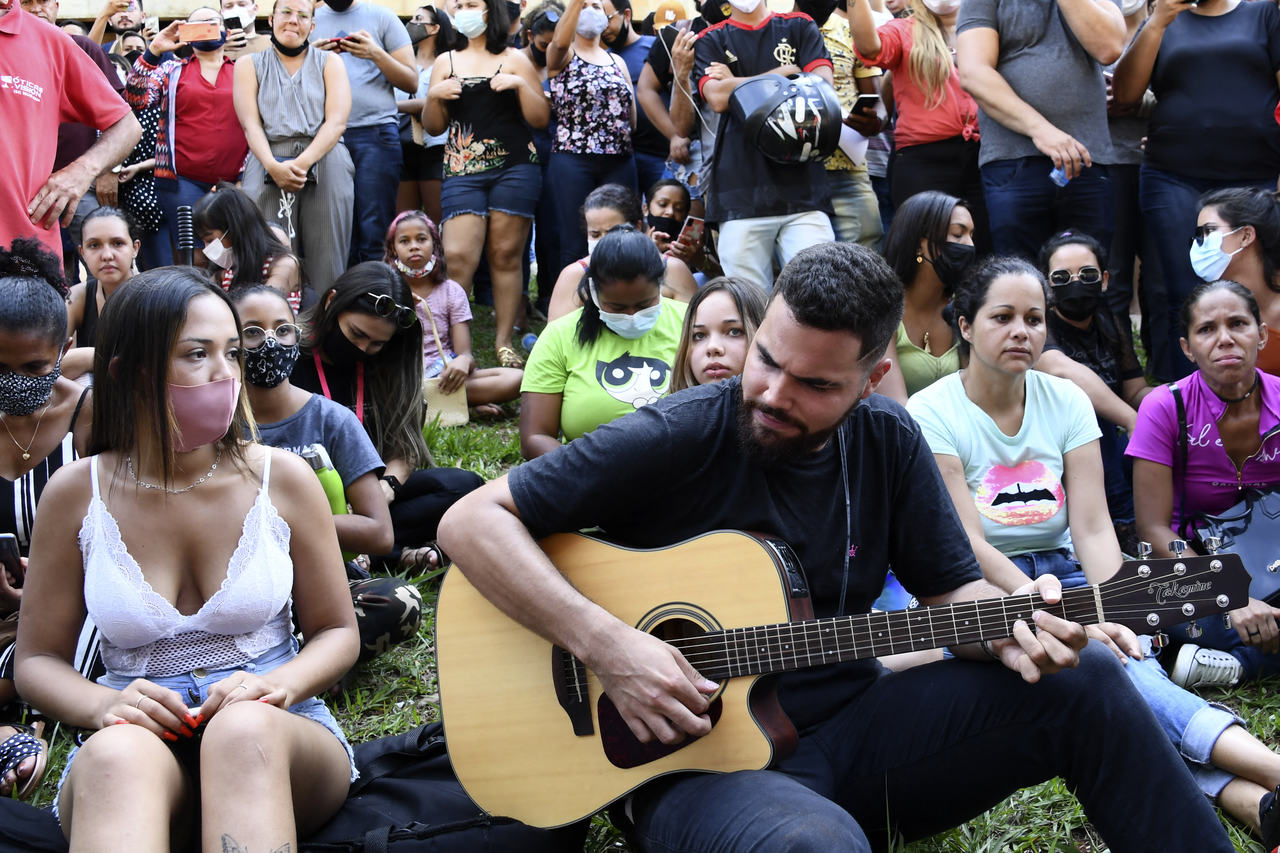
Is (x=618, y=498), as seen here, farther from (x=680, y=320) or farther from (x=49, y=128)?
(x=49, y=128)

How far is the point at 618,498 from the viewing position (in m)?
2.58

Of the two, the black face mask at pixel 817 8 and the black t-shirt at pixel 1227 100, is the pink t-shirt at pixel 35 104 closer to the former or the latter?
the black face mask at pixel 817 8

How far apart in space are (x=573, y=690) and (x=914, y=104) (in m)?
4.64

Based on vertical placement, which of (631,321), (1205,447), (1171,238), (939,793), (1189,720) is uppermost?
(1171,238)

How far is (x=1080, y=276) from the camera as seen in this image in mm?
5164

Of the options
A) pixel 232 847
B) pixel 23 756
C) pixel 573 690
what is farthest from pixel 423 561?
pixel 232 847

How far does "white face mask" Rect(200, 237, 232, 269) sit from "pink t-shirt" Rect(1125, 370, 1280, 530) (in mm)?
4217

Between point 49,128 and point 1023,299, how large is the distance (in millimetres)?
3857

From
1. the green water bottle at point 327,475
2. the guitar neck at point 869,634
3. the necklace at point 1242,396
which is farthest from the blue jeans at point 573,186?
the guitar neck at point 869,634

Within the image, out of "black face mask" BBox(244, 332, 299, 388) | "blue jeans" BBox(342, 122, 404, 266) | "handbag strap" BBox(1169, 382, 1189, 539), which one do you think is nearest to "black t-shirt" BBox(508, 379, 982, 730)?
"black face mask" BBox(244, 332, 299, 388)

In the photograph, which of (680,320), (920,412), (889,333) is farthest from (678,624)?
(680,320)

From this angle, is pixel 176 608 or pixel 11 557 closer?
pixel 176 608

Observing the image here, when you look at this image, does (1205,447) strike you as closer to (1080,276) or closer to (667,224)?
(1080,276)

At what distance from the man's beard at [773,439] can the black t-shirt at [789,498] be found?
0.03 m
